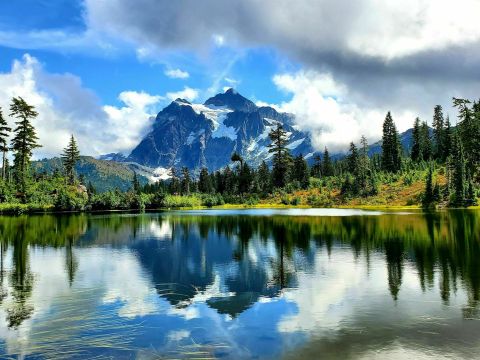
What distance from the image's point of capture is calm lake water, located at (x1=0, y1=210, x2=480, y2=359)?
45.7 feet

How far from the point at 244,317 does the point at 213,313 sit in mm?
1449

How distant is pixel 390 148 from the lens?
556 ft

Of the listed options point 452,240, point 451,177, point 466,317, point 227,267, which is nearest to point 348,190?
point 451,177

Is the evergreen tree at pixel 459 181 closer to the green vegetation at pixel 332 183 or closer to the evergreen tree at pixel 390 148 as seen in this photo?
the green vegetation at pixel 332 183

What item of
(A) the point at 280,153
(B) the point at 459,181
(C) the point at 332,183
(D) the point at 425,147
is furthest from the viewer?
(D) the point at 425,147

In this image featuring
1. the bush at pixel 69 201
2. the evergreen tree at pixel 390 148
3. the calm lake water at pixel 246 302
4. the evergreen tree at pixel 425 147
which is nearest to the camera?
the calm lake water at pixel 246 302

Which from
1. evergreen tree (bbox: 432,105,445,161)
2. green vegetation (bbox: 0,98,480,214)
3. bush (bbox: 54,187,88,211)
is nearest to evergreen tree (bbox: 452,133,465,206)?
green vegetation (bbox: 0,98,480,214)

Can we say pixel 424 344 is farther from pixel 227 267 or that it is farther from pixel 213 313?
pixel 227 267

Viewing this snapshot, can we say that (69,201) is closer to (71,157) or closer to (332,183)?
(71,157)

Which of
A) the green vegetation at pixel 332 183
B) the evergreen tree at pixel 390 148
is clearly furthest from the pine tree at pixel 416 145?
the evergreen tree at pixel 390 148

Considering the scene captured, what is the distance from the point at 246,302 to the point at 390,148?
162m

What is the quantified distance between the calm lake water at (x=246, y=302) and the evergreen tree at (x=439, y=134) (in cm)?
14122

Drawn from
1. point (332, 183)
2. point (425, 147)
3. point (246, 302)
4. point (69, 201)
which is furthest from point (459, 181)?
point (69, 201)

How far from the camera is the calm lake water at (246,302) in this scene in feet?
45.7
